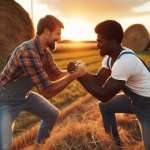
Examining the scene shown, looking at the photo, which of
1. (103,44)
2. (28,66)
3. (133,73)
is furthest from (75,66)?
(133,73)

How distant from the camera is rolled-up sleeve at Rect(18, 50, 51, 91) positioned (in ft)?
14.9

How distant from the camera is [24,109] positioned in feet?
16.9

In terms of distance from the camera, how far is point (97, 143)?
193 inches

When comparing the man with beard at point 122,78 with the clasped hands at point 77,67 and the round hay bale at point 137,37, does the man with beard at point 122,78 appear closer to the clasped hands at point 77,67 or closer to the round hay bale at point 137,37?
the clasped hands at point 77,67

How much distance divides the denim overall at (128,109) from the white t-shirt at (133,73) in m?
0.09

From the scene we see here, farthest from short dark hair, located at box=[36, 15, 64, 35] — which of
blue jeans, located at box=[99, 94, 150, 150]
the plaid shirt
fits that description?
blue jeans, located at box=[99, 94, 150, 150]

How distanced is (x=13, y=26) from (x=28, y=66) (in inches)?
246

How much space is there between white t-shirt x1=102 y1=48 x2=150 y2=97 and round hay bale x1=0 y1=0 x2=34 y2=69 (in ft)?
19.1

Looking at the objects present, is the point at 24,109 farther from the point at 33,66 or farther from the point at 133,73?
the point at 133,73

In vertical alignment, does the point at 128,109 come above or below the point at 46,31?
below

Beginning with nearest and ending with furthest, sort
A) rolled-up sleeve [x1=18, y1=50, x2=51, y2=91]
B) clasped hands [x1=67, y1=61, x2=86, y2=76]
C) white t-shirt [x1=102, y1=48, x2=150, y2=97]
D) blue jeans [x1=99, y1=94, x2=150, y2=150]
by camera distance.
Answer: white t-shirt [x1=102, y1=48, x2=150, y2=97] → rolled-up sleeve [x1=18, y1=50, x2=51, y2=91] → blue jeans [x1=99, y1=94, x2=150, y2=150] → clasped hands [x1=67, y1=61, x2=86, y2=76]

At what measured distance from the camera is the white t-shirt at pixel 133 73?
174 inches

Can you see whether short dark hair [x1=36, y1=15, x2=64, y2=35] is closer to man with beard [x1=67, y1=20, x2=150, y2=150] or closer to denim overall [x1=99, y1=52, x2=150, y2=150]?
man with beard [x1=67, y1=20, x2=150, y2=150]

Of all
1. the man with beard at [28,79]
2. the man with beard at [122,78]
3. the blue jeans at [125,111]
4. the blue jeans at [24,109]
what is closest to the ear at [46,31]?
the man with beard at [28,79]
